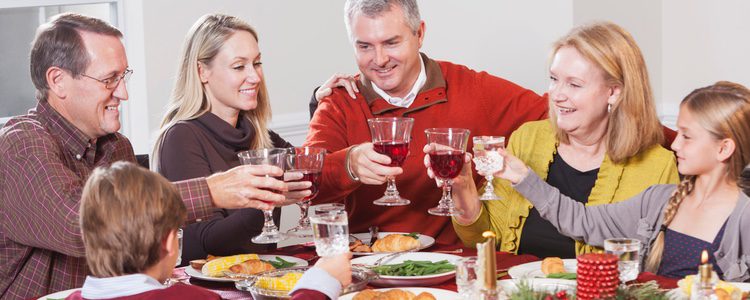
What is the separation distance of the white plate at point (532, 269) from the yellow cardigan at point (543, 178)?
0.44 m

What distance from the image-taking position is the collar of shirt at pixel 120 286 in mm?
2133

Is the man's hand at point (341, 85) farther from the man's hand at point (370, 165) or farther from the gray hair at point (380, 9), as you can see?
the man's hand at point (370, 165)

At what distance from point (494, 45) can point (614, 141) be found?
6.37 feet

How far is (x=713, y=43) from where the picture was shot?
508cm

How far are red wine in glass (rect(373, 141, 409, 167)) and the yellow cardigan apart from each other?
0.43m

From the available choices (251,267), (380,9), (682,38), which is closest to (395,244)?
(251,267)

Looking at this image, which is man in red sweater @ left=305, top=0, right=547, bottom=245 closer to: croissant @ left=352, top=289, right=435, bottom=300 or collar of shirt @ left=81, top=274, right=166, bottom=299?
croissant @ left=352, top=289, right=435, bottom=300

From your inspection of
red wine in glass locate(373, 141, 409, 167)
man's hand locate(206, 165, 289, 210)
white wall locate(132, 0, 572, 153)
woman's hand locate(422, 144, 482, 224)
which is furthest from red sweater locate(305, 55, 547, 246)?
white wall locate(132, 0, 572, 153)

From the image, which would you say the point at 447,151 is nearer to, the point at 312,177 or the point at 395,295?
the point at 312,177

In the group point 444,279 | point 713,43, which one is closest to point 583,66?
point 444,279

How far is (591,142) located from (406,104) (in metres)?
0.78

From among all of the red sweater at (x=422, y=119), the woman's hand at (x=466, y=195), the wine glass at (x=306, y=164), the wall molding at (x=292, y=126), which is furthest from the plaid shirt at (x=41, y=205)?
the wall molding at (x=292, y=126)

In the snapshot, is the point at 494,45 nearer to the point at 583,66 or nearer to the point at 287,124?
the point at 287,124

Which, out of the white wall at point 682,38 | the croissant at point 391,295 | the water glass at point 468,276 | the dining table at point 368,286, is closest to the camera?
the water glass at point 468,276
